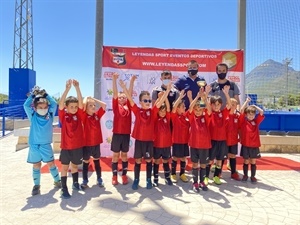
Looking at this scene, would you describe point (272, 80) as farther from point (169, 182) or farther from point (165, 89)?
point (169, 182)

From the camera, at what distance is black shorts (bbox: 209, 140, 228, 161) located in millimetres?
4504

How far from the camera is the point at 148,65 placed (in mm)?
6328

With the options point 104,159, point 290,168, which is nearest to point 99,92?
point 104,159

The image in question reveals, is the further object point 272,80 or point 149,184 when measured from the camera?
point 272,80

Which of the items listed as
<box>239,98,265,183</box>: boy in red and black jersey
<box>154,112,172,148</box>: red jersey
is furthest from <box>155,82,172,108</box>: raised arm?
<box>239,98,265,183</box>: boy in red and black jersey

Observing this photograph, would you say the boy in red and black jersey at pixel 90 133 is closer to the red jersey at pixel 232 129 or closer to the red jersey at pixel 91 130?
the red jersey at pixel 91 130

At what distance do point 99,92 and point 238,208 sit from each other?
3.68 m

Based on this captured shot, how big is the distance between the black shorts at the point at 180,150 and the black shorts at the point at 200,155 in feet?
0.94

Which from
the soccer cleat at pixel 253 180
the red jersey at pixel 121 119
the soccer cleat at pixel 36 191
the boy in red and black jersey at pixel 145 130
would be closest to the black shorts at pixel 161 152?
the boy in red and black jersey at pixel 145 130

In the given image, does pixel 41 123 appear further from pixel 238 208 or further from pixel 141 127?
pixel 238 208

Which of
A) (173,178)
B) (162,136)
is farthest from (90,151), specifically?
(173,178)

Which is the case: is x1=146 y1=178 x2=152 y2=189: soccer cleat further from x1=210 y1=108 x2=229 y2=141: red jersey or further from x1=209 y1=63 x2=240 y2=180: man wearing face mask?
x1=209 y1=63 x2=240 y2=180: man wearing face mask

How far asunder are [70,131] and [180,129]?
1.84 metres

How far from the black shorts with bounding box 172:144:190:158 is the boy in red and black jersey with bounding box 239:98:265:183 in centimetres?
111
